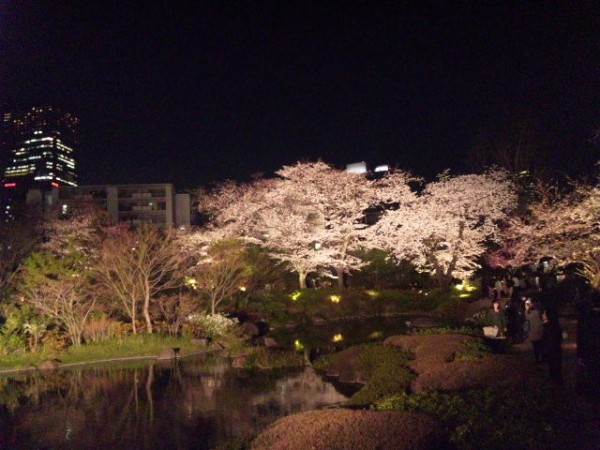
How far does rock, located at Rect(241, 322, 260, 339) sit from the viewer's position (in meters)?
23.1

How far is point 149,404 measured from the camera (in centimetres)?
1294

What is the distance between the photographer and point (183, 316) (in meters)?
21.4

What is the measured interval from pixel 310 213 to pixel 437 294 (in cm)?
891

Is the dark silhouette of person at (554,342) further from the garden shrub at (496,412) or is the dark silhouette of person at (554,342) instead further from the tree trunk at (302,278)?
the tree trunk at (302,278)

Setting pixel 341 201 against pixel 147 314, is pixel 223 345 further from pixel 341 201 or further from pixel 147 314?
pixel 341 201

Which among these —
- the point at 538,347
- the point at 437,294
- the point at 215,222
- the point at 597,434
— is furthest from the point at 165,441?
the point at 215,222

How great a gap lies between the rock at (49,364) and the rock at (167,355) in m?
3.11

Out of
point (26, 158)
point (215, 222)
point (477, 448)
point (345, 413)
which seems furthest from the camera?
point (26, 158)

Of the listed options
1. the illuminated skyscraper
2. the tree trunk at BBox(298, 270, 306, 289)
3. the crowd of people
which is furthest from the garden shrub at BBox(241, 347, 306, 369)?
the illuminated skyscraper

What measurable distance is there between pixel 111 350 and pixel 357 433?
1412 cm

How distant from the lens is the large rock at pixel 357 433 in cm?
676

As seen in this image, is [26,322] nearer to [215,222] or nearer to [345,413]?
[345,413]

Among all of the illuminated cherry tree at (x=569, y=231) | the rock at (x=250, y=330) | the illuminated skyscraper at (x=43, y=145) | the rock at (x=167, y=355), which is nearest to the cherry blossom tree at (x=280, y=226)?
the rock at (x=250, y=330)

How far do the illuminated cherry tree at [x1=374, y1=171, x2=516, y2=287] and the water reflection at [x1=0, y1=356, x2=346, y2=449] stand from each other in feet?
58.0
